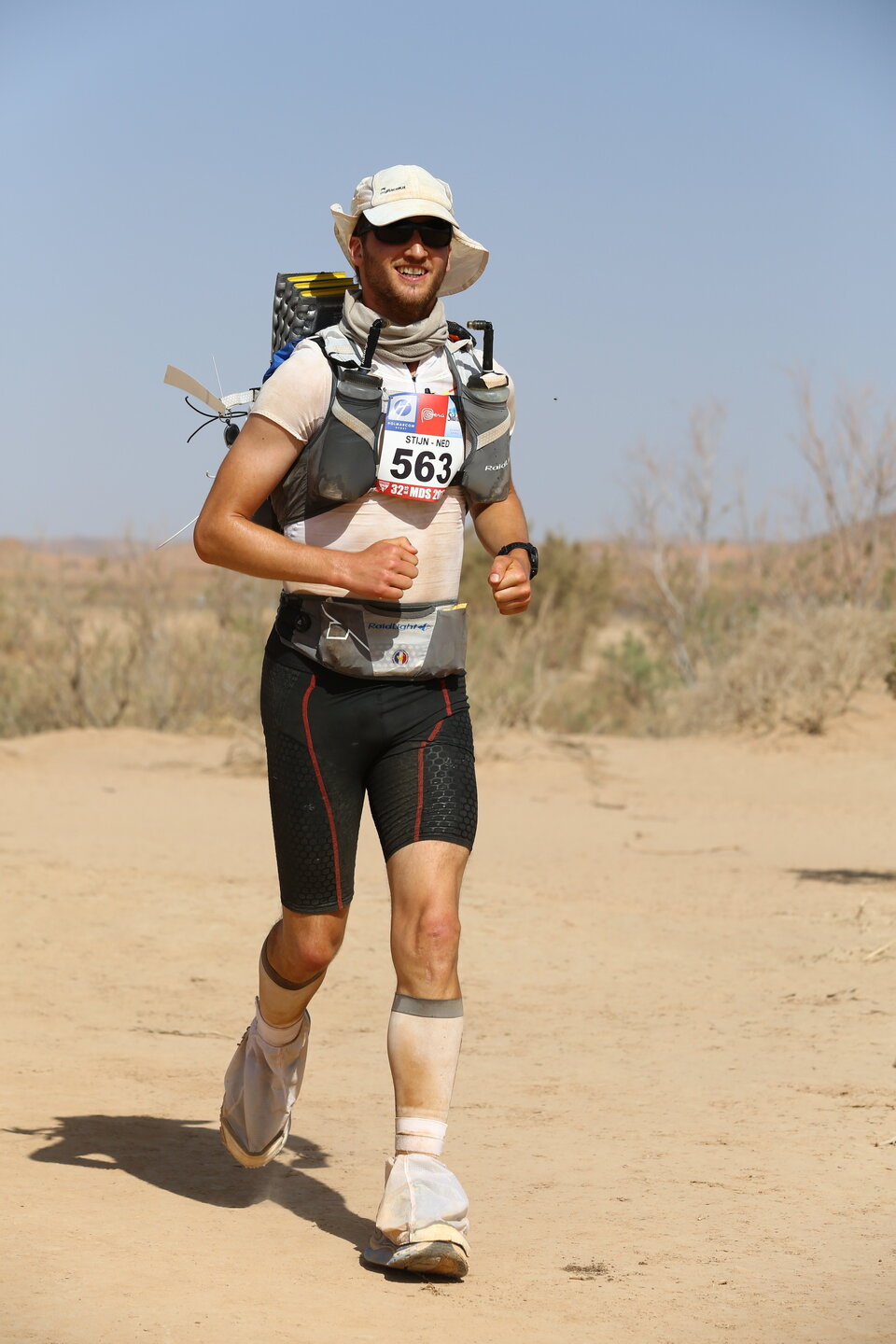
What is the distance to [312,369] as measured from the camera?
12.6 feet

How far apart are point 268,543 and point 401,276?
0.73 m

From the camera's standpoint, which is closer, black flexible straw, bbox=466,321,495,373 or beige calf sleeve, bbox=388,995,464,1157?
beige calf sleeve, bbox=388,995,464,1157

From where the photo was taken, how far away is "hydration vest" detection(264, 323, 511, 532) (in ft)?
12.5

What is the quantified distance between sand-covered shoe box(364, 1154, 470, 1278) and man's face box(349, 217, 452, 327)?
1.96m

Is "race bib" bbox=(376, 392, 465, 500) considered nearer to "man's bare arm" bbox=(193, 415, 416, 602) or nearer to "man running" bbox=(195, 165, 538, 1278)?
"man running" bbox=(195, 165, 538, 1278)

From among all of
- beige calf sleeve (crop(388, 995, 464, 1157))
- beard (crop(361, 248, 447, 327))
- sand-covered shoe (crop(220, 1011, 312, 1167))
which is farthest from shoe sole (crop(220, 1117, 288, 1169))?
beard (crop(361, 248, 447, 327))

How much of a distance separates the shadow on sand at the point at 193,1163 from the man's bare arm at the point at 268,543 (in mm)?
1590

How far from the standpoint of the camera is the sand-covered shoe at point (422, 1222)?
3.59 meters

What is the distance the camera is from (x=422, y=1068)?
377cm

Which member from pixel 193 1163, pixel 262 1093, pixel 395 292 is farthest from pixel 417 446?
pixel 193 1163

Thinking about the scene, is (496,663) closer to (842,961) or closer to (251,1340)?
(842,961)

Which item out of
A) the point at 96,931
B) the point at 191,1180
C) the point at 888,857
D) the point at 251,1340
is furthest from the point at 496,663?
the point at 251,1340

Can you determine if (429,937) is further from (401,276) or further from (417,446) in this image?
(401,276)

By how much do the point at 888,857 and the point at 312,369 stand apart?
7808mm
